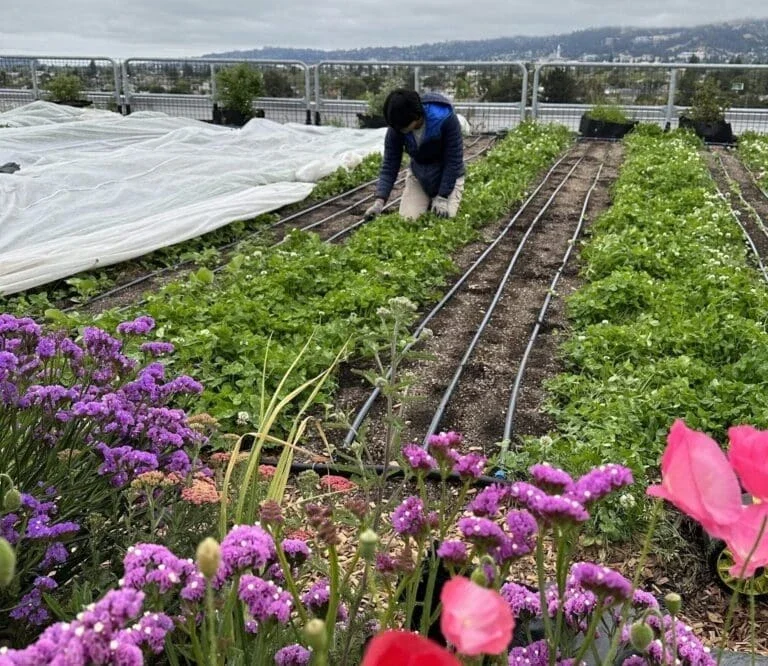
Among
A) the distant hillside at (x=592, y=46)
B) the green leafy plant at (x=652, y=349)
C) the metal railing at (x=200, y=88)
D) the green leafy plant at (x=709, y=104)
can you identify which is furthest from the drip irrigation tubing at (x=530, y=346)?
the distant hillside at (x=592, y=46)

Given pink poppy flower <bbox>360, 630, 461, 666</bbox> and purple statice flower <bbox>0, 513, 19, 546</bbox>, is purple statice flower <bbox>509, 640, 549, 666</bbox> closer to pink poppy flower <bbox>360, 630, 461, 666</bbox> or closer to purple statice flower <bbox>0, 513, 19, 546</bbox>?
pink poppy flower <bbox>360, 630, 461, 666</bbox>

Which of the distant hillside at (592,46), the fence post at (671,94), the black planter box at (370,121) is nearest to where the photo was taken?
the fence post at (671,94)

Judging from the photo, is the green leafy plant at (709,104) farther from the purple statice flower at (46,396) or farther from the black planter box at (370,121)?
the purple statice flower at (46,396)

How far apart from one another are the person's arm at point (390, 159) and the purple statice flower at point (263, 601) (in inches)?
249

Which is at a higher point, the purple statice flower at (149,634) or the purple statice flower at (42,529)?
the purple statice flower at (149,634)

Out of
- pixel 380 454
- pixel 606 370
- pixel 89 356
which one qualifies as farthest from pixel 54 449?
pixel 606 370

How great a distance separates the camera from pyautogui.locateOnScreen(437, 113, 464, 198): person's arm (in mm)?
7145

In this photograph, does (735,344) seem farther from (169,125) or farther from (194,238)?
(169,125)

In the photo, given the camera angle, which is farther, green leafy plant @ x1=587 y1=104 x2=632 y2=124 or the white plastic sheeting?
green leafy plant @ x1=587 y1=104 x2=632 y2=124

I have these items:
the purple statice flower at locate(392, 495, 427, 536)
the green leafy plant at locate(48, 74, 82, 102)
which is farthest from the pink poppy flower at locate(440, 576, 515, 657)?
the green leafy plant at locate(48, 74, 82, 102)

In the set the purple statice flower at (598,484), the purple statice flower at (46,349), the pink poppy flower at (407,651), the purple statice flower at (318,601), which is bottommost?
the purple statice flower at (318,601)

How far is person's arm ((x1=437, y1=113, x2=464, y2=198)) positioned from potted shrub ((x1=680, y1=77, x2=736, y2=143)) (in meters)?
9.79

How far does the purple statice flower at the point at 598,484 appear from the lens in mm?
1041

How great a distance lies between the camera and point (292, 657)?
4.19 ft
